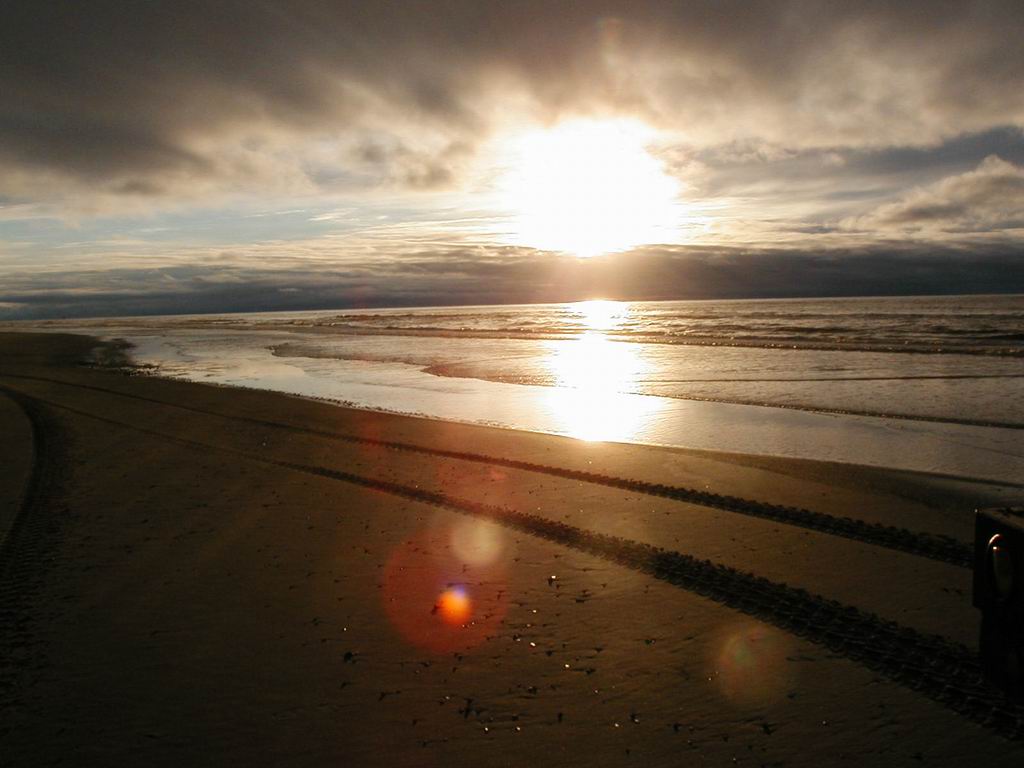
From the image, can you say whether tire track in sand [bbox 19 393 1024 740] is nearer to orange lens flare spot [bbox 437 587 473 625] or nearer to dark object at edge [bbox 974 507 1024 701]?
orange lens flare spot [bbox 437 587 473 625]

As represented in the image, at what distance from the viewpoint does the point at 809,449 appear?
13047mm

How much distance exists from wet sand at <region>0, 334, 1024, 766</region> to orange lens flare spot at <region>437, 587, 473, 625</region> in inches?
2.1

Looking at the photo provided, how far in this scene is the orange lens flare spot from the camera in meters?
5.85

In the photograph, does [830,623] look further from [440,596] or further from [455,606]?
[440,596]

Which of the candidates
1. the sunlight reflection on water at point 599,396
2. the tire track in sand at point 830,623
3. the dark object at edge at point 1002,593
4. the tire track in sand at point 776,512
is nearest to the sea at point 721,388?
the sunlight reflection on water at point 599,396

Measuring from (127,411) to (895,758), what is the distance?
18.0m

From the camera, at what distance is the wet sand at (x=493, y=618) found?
4.26 meters

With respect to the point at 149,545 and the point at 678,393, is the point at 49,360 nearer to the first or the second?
the point at 678,393

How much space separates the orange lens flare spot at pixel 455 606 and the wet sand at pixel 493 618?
5 centimetres

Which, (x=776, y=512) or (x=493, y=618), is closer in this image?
(x=493, y=618)

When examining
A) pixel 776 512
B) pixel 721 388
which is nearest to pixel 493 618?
pixel 776 512

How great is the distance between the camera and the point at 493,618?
19.1ft

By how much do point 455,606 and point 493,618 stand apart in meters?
0.40

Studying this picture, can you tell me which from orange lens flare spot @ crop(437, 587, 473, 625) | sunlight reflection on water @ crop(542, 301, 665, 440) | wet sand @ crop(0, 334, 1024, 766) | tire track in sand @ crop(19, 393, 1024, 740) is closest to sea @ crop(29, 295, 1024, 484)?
sunlight reflection on water @ crop(542, 301, 665, 440)
